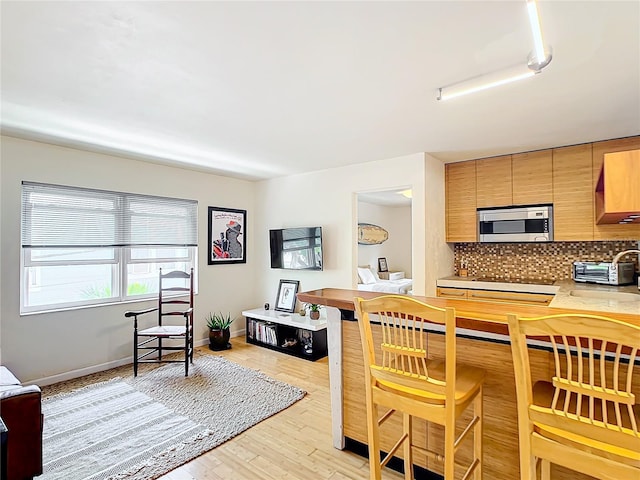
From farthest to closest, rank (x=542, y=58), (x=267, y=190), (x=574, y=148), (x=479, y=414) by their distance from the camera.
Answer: (x=267, y=190) < (x=574, y=148) < (x=542, y=58) < (x=479, y=414)

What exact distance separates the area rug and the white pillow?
331cm

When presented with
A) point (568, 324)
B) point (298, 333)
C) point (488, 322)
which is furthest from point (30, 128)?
point (568, 324)

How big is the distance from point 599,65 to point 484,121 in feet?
3.08

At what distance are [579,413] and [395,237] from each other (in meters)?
7.31

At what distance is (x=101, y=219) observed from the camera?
12.5 feet

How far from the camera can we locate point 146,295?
4.21 meters

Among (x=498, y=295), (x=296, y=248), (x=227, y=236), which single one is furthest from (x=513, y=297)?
(x=227, y=236)

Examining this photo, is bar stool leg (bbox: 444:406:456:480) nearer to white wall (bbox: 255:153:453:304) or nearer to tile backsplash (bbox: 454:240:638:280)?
white wall (bbox: 255:153:453:304)

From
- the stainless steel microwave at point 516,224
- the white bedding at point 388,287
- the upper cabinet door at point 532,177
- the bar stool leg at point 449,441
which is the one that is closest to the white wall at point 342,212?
the stainless steel microwave at point 516,224

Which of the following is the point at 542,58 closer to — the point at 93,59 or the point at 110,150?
the point at 93,59

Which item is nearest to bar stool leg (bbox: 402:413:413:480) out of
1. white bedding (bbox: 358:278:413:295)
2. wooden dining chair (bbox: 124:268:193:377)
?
wooden dining chair (bbox: 124:268:193:377)

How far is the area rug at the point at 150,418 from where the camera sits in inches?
86.0

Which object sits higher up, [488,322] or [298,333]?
[488,322]

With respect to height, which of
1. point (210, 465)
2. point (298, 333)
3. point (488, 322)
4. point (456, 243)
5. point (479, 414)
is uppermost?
point (456, 243)
